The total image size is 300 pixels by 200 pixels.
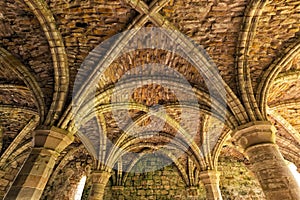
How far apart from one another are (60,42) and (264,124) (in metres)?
4.90

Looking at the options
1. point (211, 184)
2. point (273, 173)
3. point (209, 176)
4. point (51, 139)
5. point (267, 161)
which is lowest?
point (273, 173)

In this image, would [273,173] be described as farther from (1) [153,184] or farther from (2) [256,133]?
(1) [153,184]

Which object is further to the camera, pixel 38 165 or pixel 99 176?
pixel 99 176

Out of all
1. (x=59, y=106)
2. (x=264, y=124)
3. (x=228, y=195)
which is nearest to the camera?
(x=264, y=124)

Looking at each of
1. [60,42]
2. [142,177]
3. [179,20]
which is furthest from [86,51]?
[142,177]

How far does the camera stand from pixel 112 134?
8.29 meters

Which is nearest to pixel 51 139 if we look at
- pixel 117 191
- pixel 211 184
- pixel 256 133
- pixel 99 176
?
pixel 99 176

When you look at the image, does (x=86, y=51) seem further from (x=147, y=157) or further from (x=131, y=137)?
(x=147, y=157)

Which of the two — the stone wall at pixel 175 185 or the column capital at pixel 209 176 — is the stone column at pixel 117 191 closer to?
the stone wall at pixel 175 185

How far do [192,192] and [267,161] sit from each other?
6.89 meters

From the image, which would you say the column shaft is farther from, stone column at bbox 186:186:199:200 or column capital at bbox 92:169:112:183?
stone column at bbox 186:186:199:200

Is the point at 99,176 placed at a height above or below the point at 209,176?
below

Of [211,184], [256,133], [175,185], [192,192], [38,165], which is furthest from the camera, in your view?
[175,185]

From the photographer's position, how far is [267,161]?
3.93 m
